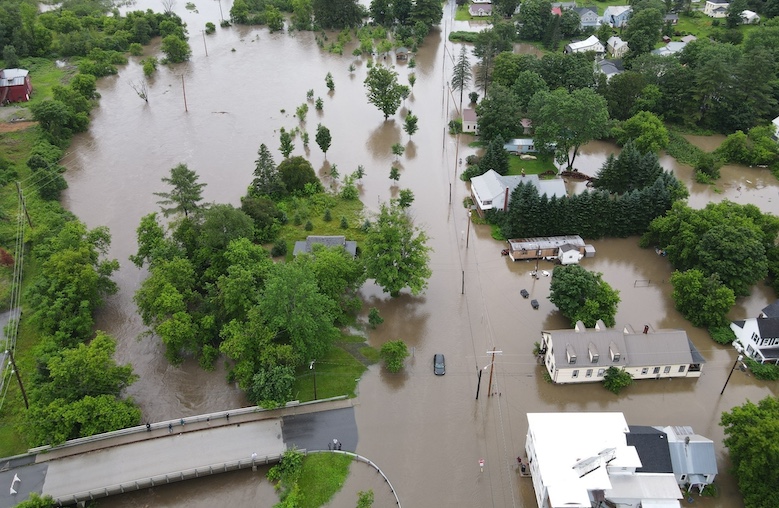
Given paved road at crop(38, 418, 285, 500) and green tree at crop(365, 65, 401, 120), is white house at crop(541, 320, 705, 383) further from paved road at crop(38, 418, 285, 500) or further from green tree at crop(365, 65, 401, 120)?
green tree at crop(365, 65, 401, 120)

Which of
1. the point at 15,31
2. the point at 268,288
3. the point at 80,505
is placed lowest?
the point at 80,505

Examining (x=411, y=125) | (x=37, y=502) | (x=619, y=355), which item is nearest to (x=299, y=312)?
(x=37, y=502)

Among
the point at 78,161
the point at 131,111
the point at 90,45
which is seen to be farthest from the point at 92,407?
the point at 90,45

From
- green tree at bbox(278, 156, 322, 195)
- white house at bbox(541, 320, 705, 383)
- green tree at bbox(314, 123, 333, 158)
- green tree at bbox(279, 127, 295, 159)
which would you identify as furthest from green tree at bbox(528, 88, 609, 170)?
green tree at bbox(279, 127, 295, 159)

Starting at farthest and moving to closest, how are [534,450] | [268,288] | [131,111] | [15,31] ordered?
[15,31] < [131,111] < [268,288] < [534,450]

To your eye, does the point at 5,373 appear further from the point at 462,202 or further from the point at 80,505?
the point at 462,202

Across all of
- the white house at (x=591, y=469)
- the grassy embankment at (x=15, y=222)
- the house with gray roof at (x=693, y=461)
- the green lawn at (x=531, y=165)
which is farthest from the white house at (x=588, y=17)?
the white house at (x=591, y=469)
